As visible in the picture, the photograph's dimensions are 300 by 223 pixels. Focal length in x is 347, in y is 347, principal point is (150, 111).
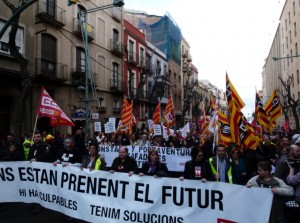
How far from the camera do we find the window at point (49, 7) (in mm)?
20031

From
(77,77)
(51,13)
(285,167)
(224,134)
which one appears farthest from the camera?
(77,77)

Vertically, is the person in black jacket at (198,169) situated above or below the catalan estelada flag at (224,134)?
below

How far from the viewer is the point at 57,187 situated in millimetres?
5984

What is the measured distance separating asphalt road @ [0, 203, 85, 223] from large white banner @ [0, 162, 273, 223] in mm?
424

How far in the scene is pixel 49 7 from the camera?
20531 millimetres

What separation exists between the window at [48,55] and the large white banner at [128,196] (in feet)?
45.7

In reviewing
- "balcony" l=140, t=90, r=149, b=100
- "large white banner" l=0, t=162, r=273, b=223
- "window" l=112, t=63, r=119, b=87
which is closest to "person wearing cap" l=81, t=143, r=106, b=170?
"large white banner" l=0, t=162, r=273, b=223

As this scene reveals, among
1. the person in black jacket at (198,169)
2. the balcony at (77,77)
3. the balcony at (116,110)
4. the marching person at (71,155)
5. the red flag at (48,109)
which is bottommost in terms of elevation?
the person in black jacket at (198,169)

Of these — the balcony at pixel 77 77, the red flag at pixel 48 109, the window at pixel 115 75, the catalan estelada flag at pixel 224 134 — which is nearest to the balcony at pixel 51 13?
the balcony at pixel 77 77

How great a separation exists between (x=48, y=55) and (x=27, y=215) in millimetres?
15046

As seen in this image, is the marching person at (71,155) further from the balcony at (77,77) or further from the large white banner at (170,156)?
the balcony at (77,77)

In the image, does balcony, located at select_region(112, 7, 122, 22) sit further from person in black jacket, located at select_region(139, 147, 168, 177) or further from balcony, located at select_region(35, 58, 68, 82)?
person in black jacket, located at select_region(139, 147, 168, 177)

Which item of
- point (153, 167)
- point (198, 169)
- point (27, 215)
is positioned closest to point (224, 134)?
point (198, 169)

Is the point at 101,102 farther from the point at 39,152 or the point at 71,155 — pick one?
the point at 71,155
